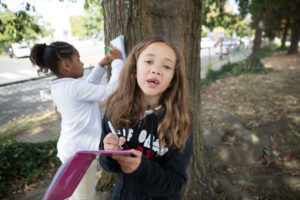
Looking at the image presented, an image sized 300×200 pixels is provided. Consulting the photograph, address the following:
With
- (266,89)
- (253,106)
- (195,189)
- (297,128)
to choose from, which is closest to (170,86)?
(195,189)

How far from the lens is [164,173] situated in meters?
1.25

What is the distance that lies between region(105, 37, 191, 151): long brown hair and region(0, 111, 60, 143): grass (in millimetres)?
4493

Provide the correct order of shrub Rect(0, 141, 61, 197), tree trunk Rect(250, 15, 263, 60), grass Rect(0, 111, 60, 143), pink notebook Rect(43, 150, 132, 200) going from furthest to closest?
1. tree trunk Rect(250, 15, 263, 60)
2. grass Rect(0, 111, 60, 143)
3. shrub Rect(0, 141, 61, 197)
4. pink notebook Rect(43, 150, 132, 200)

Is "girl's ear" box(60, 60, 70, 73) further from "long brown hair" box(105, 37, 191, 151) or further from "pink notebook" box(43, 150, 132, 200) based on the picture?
"pink notebook" box(43, 150, 132, 200)

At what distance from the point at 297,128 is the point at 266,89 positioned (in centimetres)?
313

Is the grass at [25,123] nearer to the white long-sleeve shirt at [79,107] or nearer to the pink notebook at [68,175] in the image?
the white long-sleeve shirt at [79,107]

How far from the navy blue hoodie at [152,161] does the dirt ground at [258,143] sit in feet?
5.04

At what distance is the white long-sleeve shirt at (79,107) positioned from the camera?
171 centimetres

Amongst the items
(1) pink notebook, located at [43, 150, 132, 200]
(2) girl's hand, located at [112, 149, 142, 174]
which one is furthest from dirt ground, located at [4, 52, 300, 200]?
(1) pink notebook, located at [43, 150, 132, 200]

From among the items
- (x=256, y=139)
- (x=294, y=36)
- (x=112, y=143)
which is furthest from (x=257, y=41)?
(x=112, y=143)

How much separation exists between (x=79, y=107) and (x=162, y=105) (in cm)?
78

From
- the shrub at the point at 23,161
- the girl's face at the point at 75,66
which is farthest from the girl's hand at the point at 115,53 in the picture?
the shrub at the point at 23,161

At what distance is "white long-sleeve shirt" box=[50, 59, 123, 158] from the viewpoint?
171 centimetres

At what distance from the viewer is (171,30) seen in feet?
5.90
